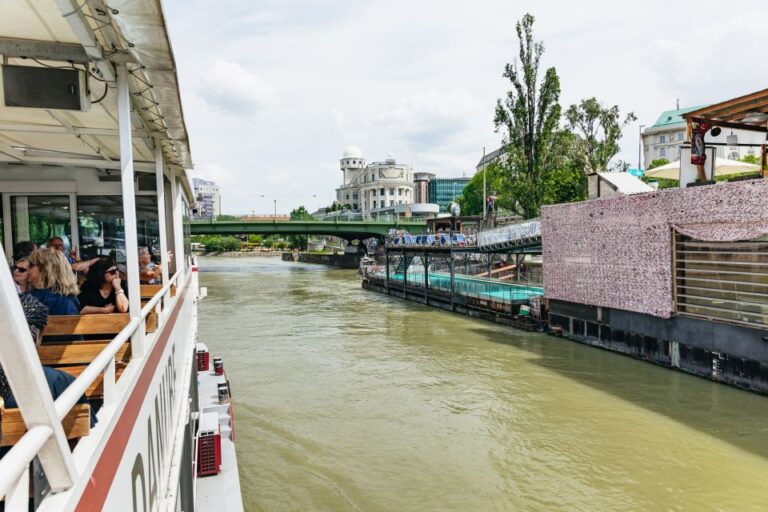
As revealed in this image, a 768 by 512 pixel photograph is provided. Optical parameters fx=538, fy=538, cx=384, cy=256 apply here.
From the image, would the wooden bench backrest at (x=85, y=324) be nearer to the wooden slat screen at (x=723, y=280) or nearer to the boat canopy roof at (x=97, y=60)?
the boat canopy roof at (x=97, y=60)

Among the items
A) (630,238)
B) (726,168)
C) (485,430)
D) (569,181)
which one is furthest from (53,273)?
(569,181)


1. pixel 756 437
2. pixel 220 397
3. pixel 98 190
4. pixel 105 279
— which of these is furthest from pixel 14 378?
pixel 756 437

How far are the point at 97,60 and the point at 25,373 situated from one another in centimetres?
225

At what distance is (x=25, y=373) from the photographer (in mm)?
1437

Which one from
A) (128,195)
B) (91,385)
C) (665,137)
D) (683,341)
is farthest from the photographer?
(665,137)

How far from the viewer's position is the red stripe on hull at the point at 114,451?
1.98 m

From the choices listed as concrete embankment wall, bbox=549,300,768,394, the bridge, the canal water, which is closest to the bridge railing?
concrete embankment wall, bbox=549,300,768,394

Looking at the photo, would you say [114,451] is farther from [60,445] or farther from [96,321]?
[96,321]

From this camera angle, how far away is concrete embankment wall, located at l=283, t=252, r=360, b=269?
68.9 metres

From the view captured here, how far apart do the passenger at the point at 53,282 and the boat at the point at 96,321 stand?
0.22 meters

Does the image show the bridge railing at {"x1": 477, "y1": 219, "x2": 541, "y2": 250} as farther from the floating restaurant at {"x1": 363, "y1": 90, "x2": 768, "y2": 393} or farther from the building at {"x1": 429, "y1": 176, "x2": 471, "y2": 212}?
the building at {"x1": 429, "y1": 176, "x2": 471, "y2": 212}

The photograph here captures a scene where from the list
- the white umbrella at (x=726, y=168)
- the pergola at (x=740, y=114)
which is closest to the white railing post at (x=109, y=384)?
the pergola at (x=740, y=114)

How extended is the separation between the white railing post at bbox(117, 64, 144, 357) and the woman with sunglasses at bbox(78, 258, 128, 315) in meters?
0.72

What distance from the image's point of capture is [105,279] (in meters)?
4.25
